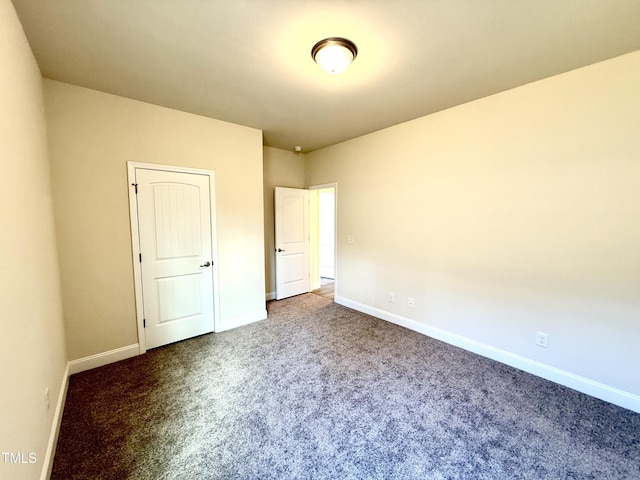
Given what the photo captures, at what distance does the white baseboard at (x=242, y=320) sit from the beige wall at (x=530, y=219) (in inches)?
76.3

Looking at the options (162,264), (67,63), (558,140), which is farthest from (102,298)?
(558,140)

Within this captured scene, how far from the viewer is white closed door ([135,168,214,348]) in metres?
2.79

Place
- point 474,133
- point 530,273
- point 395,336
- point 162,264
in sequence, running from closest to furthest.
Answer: point 530,273
point 474,133
point 162,264
point 395,336

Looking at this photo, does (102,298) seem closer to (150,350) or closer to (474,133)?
(150,350)

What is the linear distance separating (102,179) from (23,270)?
1.48 metres

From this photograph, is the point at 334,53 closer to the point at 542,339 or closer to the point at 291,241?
the point at 542,339

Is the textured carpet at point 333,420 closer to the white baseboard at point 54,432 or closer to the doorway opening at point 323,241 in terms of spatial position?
the white baseboard at point 54,432

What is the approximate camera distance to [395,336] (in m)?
3.20

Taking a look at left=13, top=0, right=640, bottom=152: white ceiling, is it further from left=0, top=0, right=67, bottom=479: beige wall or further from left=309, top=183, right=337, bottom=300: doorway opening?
left=309, top=183, right=337, bottom=300: doorway opening

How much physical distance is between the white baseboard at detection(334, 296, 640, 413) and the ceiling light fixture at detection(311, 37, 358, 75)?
9.92ft

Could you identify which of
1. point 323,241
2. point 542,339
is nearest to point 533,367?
point 542,339

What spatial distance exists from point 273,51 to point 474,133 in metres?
2.20

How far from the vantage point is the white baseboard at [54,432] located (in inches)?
56.0

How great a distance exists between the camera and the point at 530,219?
2.40m
